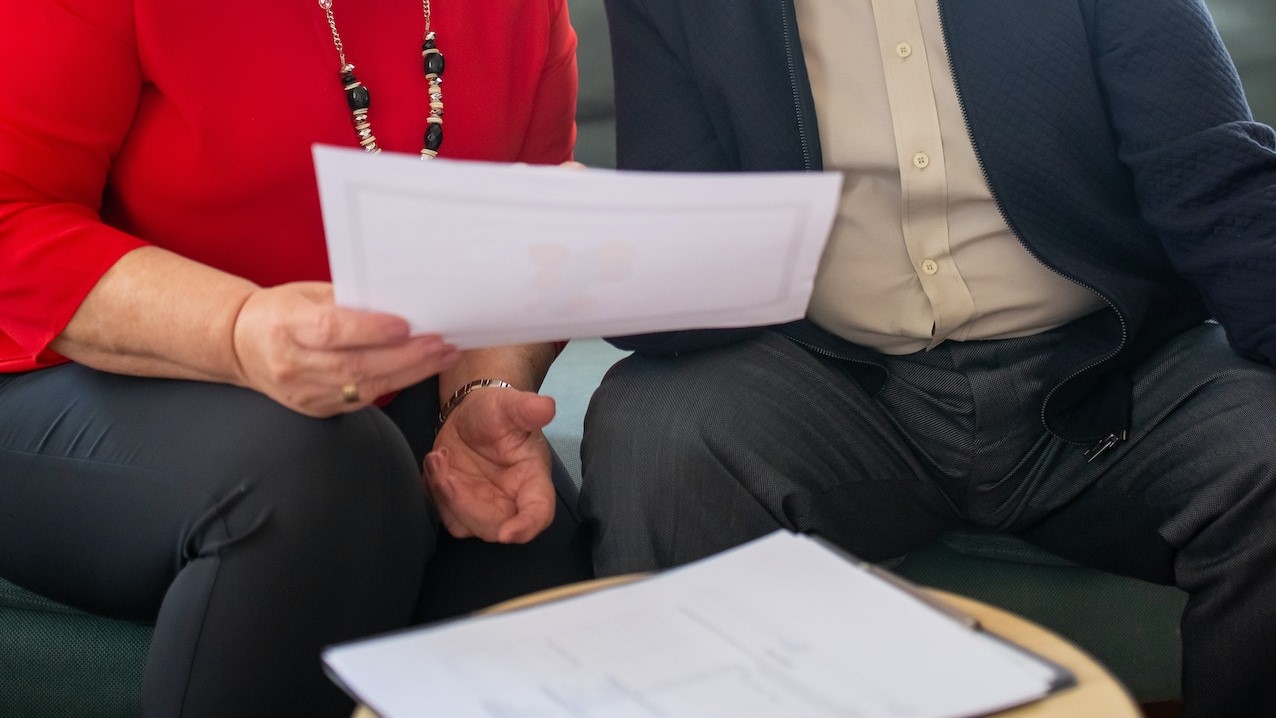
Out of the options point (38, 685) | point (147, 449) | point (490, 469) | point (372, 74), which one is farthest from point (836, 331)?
point (38, 685)

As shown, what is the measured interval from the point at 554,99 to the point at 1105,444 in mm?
579

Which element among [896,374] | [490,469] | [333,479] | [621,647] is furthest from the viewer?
[896,374]

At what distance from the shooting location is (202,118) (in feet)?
2.96

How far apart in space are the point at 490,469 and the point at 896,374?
38 centimetres

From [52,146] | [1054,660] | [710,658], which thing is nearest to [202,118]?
[52,146]

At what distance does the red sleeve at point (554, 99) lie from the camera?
112cm

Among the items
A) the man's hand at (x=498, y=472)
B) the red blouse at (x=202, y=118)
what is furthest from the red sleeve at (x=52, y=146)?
the man's hand at (x=498, y=472)

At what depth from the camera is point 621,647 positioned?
0.59 meters

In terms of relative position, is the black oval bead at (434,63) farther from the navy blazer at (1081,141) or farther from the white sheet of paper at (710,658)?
the white sheet of paper at (710,658)

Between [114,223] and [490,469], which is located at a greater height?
[114,223]

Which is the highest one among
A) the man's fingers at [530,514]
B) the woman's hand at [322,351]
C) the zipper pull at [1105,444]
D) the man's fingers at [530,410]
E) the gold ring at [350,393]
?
the woman's hand at [322,351]

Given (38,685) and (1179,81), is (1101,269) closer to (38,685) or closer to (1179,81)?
(1179,81)

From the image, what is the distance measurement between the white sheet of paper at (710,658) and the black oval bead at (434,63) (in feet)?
1.73

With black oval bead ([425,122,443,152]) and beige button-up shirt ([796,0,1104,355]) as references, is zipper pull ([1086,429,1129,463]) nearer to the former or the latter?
beige button-up shirt ([796,0,1104,355])
